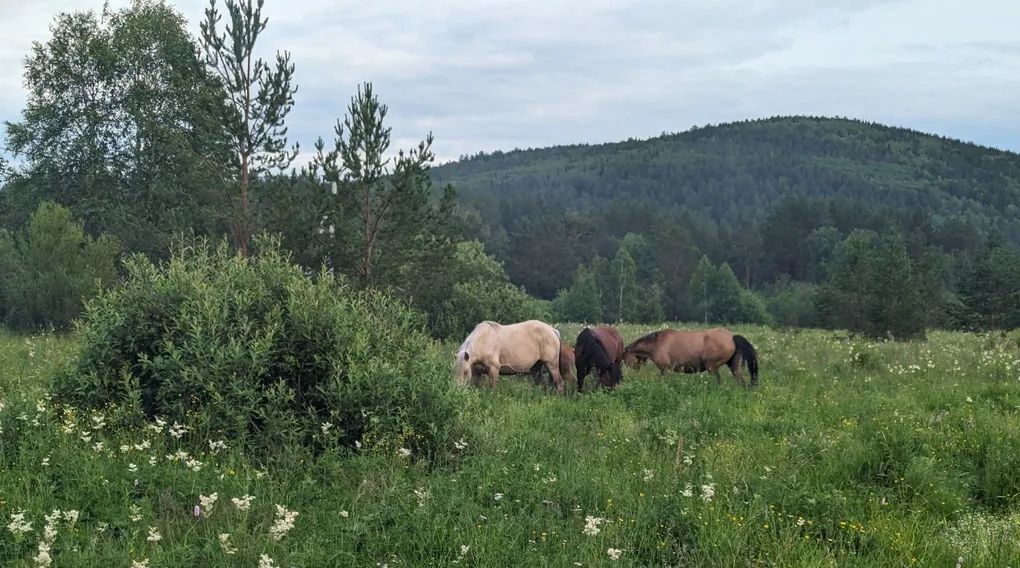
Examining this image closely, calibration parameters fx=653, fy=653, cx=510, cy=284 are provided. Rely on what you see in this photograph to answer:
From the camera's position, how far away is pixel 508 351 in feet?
43.7

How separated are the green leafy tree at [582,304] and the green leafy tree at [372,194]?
54251 millimetres

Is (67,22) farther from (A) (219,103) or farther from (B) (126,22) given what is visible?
(A) (219,103)

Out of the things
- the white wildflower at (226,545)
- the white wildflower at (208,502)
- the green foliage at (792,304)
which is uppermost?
the white wildflower at (208,502)

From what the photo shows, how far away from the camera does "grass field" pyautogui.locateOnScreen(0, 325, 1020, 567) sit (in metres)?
4.70

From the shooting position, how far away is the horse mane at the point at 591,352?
13.2m

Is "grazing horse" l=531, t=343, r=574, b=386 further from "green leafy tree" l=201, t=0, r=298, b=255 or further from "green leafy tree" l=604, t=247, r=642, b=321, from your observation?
"green leafy tree" l=604, t=247, r=642, b=321

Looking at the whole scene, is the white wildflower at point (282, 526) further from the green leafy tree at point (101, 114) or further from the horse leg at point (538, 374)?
the green leafy tree at point (101, 114)

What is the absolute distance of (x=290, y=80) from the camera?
18578 mm

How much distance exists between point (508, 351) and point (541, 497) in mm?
7567

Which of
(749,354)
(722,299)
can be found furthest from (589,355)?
(722,299)

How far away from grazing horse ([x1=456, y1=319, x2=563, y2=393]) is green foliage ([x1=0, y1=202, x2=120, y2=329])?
1552 centimetres

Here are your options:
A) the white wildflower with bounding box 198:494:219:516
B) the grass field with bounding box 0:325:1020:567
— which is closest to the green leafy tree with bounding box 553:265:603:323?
the grass field with bounding box 0:325:1020:567

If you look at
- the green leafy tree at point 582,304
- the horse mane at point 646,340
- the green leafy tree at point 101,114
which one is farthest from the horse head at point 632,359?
the green leafy tree at point 582,304

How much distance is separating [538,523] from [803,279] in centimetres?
10902
